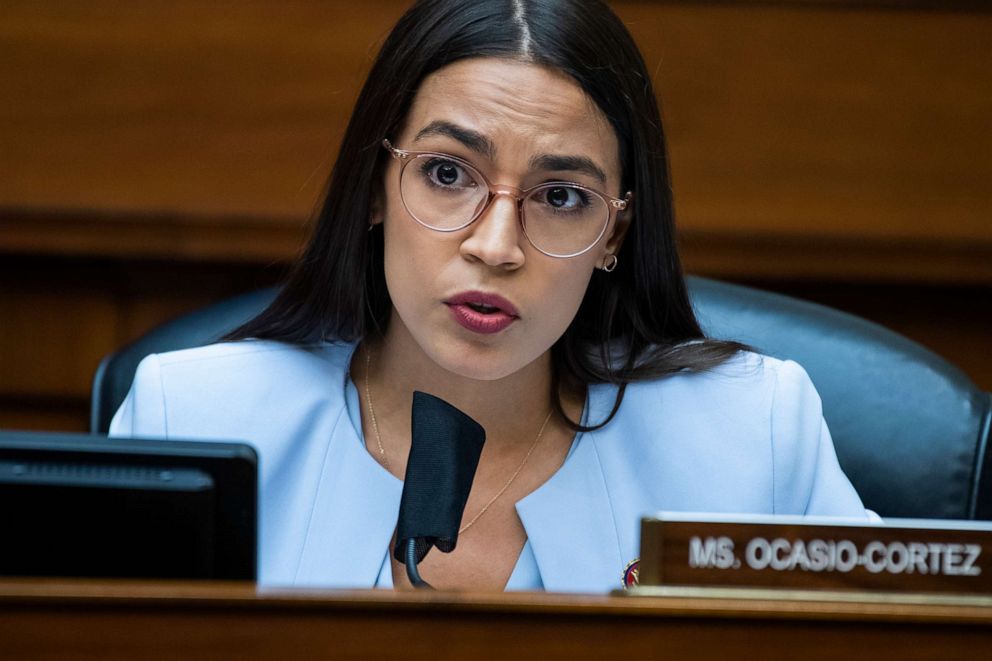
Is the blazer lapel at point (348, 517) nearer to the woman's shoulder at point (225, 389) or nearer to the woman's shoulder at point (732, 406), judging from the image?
the woman's shoulder at point (225, 389)

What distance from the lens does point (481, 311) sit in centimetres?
141

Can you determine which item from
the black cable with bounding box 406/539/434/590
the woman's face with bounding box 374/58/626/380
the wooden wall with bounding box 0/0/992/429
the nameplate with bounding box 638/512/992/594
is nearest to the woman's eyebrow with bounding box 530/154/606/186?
the woman's face with bounding box 374/58/626/380

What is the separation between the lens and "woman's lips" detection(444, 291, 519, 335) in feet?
4.60

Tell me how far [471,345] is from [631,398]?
0.32 m

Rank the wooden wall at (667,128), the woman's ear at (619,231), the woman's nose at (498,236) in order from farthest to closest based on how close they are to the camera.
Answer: the wooden wall at (667,128) < the woman's ear at (619,231) < the woman's nose at (498,236)

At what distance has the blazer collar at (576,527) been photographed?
1480 millimetres

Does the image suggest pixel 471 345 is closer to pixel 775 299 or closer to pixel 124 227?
pixel 775 299

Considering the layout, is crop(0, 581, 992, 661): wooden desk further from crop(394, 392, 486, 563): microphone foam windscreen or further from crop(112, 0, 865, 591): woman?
crop(112, 0, 865, 591): woman

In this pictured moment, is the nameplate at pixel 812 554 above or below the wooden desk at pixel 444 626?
above

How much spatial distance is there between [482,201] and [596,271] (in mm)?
306

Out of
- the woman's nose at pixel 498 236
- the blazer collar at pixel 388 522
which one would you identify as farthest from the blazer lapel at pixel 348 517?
the woman's nose at pixel 498 236

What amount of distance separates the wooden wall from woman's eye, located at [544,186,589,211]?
0.93 m

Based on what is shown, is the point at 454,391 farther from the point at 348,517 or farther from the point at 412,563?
the point at 412,563

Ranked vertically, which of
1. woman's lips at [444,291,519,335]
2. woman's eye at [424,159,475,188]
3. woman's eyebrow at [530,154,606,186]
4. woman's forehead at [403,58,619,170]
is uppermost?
woman's forehead at [403,58,619,170]
